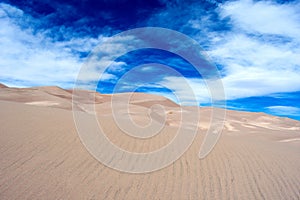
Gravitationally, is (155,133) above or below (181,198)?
above

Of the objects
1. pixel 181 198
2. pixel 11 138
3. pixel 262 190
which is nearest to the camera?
pixel 181 198

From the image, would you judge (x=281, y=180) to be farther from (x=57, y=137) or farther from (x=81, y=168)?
(x=57, y=137)

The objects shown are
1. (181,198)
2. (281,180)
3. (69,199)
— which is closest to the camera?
(69,199)

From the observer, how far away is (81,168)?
6117mm

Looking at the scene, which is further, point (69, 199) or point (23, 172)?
point (23, 172)

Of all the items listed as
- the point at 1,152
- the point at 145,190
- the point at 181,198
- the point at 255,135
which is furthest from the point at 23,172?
the point at 255,135

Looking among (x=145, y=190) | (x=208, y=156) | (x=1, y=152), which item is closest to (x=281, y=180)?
(x=208, y=156)

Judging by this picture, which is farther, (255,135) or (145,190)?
(255,135)

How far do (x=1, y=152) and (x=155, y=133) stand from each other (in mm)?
5490

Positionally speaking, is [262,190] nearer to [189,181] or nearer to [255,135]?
[189,181]

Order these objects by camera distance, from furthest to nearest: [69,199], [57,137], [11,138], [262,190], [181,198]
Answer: [57,137], [11,138], [262,190], [181,198], [69,199]

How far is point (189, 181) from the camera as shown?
601cm

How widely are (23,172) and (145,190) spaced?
280cm

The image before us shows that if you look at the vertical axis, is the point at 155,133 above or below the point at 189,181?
above
